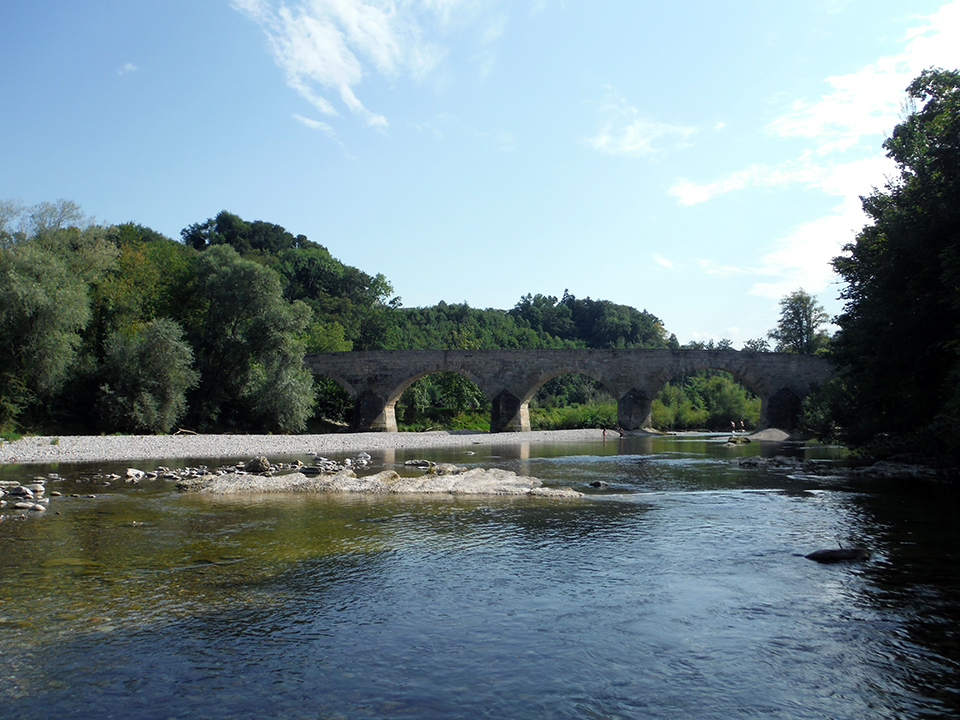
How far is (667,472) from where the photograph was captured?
16859mm

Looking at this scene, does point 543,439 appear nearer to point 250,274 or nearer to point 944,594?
point 250,274

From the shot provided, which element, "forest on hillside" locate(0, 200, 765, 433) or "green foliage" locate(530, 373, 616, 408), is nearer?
"forest on hillside" locate(0, 200, 765, 433)

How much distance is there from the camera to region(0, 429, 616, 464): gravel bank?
62.0 ft

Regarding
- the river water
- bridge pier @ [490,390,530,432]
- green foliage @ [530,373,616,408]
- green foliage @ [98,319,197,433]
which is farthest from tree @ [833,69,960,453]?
green foliage @ [530,373,616,408]

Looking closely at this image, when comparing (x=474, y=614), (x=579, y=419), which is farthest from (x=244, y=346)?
(x=474, y=614)

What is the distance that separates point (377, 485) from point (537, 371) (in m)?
26.0

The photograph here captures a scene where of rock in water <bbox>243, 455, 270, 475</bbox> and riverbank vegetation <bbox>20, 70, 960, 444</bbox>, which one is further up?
riverbank vegetation <bbox>20, 70, 960, 444</bbox>

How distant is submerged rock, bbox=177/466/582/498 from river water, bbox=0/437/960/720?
222 centimetres

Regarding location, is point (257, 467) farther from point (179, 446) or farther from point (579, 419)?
point (579, 419)

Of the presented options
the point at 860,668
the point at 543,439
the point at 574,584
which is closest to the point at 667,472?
the point at 574,584

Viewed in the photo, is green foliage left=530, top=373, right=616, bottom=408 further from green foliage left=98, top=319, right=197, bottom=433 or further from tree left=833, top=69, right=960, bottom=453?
tree left=833, top=69, right=960, bottom=453

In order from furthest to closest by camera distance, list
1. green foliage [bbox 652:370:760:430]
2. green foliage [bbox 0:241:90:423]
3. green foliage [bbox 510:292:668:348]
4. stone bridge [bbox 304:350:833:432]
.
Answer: green foliage [bbox 510:292:668:348] → green foliage [bbox 652:370:760:430] → stone bridge [bbox 304:350:833:432] → green foliage [bbox 0:241:90:423]

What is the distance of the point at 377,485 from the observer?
42.6ft

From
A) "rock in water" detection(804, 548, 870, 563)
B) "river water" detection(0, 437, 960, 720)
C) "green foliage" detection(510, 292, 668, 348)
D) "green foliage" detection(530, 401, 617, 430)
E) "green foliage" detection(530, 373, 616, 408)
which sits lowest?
"river water" detection(0, 437, 960, 720)
